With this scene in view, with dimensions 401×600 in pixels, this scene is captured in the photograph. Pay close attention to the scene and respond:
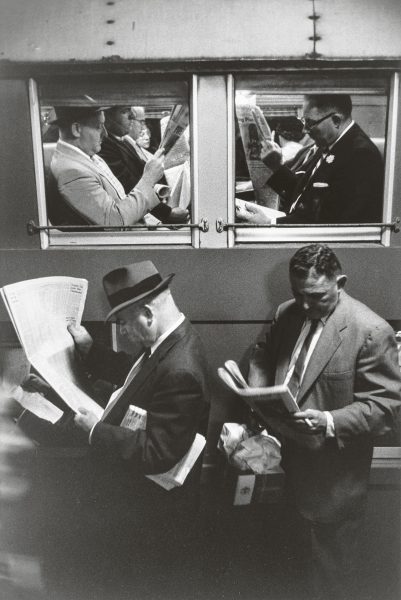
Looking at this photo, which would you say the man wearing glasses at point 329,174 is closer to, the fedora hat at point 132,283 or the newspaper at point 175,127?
the newspaper at point 175,127

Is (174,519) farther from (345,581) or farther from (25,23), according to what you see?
(25,23)

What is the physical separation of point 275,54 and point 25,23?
1.04m

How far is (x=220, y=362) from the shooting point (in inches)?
90.0

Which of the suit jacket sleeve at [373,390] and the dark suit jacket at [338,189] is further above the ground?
the dark suit jacket at [338,189]

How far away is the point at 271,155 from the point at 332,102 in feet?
1.09

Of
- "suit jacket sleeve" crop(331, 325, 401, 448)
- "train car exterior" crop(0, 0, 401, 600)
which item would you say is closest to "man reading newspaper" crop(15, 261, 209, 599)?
"train car exterior" crop(0, 0, 401, 600)

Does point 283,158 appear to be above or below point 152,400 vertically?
above

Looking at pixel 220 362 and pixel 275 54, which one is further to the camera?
pixel 220 362

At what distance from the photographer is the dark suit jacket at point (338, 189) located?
2.17m

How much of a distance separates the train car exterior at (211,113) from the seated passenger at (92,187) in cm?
7

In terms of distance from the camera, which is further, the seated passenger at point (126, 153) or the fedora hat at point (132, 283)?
the seated passenger at point (126, 153)

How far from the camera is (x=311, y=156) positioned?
217 centimetres

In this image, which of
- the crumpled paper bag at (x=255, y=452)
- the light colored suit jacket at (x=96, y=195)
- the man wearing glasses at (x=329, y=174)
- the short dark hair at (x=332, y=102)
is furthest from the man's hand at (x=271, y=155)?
the crumpled paper bag at (x=255, y=452)

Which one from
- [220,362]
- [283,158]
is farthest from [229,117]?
[220,362]
